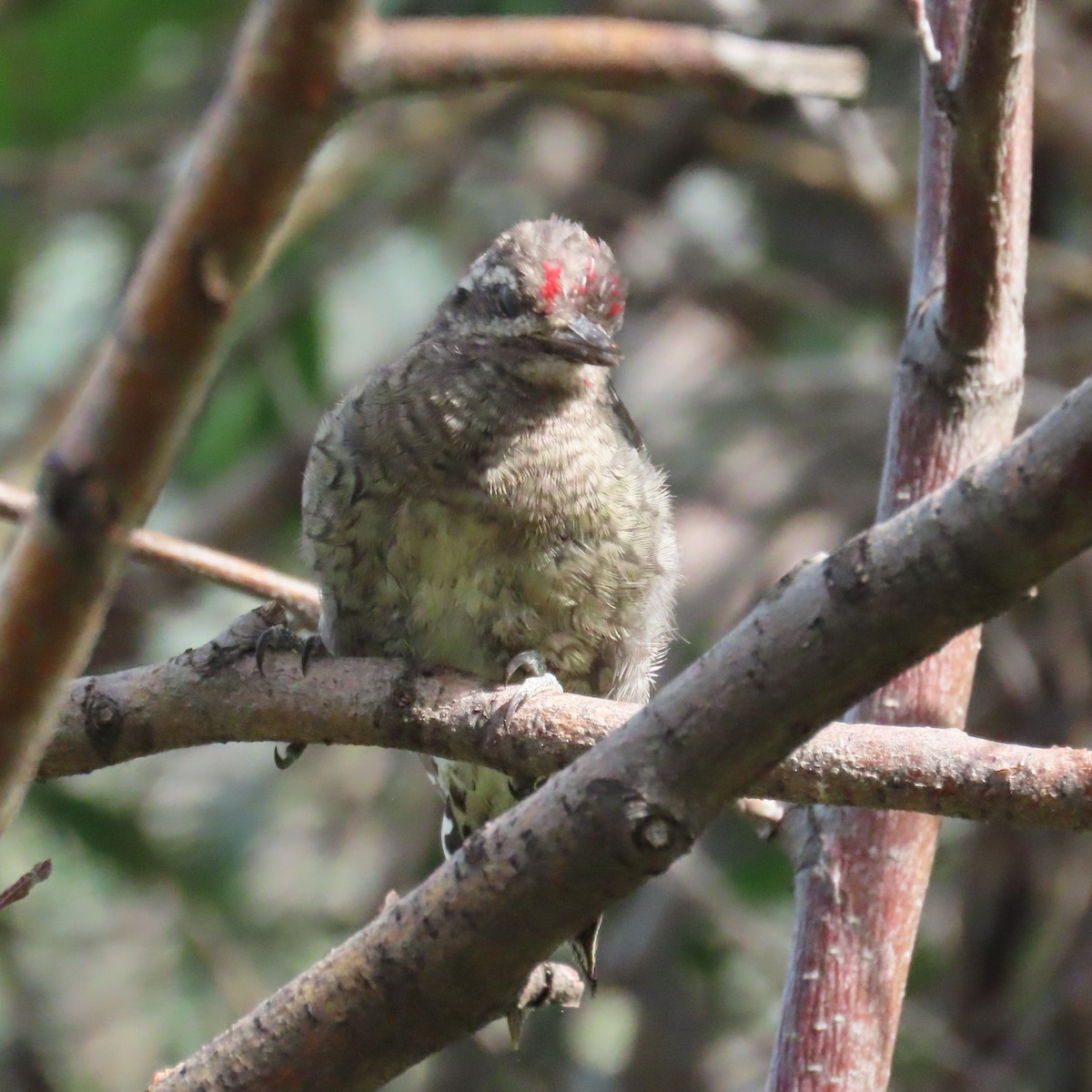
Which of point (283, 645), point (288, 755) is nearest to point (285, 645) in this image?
point (283, 645)

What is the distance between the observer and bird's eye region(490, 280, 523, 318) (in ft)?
10.9

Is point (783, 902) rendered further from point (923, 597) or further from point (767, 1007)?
point (923, 597)

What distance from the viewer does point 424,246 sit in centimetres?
671

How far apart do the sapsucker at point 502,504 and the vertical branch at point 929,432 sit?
1.78 ft

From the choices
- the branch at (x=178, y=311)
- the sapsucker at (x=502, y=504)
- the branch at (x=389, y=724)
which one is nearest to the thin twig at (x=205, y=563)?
the sapsucker at (x=502, y=504)

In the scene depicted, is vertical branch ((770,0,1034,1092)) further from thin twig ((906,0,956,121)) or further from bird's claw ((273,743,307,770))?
bird's claw ((273,743,307,770))

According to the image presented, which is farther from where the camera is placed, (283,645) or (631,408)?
(631,408)

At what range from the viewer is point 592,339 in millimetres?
3209

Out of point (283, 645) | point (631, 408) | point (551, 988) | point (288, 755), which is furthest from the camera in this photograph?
point (631, 408)

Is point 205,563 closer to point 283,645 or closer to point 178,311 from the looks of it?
point 283,645

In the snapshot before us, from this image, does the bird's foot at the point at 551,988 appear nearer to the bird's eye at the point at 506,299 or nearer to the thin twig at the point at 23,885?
the thin twig at the point at 23,885

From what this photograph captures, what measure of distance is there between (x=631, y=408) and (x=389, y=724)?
3.73 metres

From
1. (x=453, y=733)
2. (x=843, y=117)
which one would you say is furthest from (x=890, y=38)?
(x=453, y=733)

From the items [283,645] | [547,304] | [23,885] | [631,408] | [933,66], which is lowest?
[23,885]
